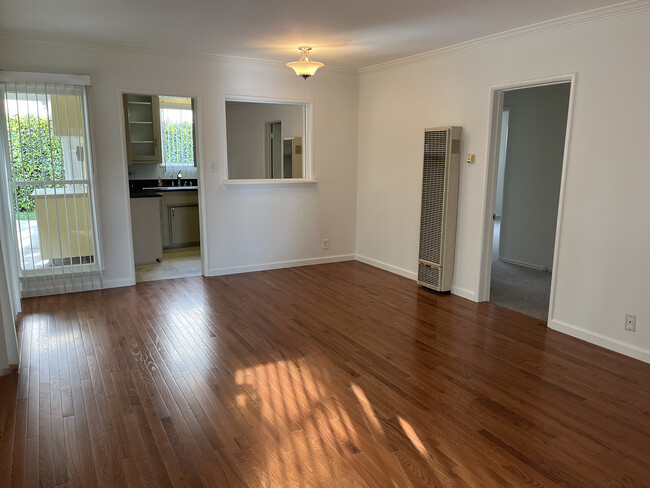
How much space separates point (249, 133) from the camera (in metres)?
8.80

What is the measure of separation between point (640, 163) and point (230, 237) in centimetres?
423

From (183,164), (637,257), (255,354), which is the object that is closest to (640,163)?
(637,257)

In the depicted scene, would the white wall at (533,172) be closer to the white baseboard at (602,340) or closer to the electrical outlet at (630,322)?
the white baseboard at (602,340)

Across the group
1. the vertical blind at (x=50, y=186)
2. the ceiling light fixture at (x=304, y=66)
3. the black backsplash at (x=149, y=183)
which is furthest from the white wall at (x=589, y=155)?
the black backsplash at (x=149, y=183)

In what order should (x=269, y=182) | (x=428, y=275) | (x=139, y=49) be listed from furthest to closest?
(x=269, y=182), (x=428, y=275), (x=139, y=49)

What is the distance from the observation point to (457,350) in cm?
358

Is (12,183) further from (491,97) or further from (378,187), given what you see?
(491,97)

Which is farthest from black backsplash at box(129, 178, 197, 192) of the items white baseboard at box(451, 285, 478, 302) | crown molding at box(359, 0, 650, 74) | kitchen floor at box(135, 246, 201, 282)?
white baseboard at box(451, 285, 478, 302)

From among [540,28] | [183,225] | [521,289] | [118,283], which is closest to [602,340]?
[521,289]

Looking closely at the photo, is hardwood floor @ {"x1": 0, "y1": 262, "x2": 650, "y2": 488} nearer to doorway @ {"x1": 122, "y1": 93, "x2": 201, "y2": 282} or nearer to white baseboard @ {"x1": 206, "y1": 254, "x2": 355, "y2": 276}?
white baseboard @ {"x1": 206, "y1": 254, "x2": 355, "y2": 276}

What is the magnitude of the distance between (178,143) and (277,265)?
A: 11.4 feet

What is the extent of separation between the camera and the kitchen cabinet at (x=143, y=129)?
7.05 meters

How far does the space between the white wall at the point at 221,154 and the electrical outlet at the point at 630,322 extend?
12.2 ft

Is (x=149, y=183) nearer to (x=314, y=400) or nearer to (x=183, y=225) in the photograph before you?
(x=183, y=225)
